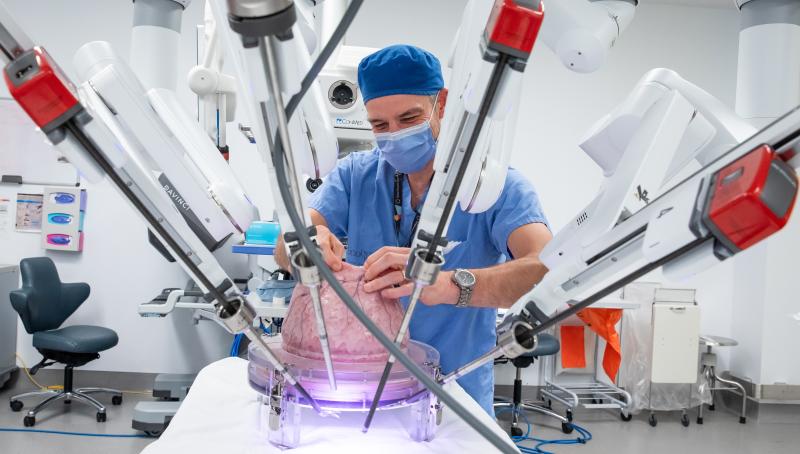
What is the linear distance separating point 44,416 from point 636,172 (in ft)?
12.5

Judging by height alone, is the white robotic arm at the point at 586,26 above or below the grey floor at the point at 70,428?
above

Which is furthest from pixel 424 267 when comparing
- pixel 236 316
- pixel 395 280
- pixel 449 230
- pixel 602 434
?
pixel 602 434

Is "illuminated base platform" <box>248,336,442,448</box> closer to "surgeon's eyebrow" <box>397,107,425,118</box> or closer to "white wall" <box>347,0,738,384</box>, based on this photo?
"surgeon's eyebrow" <box>397,107,425,118</box>

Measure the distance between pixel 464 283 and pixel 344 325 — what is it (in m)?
0.26

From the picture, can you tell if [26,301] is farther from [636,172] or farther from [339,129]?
[636,172]

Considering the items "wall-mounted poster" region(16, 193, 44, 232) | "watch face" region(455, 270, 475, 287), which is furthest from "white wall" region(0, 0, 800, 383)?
"watch face" region(455, 270, 475, 287)

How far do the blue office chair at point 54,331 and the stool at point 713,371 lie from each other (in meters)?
3.99

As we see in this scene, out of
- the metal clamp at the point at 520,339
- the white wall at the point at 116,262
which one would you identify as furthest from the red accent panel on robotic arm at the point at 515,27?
the white wall at the point at 116,262

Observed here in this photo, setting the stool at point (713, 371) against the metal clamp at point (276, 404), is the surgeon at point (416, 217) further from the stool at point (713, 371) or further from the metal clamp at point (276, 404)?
the stool at point (713, 371)

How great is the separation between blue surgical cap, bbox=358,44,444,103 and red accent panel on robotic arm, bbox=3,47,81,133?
0.89 metres

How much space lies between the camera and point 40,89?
1.78ft

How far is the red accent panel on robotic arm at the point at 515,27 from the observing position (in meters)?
0.51

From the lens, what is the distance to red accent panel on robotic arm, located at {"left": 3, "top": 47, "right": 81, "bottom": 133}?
0.54 meters

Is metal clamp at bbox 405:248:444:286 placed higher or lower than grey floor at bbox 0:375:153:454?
higher
